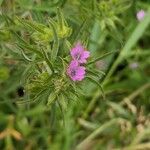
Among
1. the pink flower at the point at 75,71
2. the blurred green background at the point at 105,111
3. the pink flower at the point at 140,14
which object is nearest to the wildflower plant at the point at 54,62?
the pink flower at the point at 75,71

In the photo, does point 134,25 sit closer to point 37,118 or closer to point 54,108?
point 37,118

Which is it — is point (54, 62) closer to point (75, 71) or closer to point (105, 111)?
point (75, 71)

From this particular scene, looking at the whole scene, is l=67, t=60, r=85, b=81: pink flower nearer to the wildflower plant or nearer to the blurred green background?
the wildflower plant

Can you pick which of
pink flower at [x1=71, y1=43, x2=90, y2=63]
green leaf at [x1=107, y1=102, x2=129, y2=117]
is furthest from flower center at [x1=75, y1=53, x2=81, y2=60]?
green leaf at [x1=107, y1=102, x2=129, y2=117]

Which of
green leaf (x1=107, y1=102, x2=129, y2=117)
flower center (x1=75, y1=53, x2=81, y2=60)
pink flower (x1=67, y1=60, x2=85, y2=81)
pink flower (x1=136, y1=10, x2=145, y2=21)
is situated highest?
pink flower (x1=136, y1=10, x2=145, y2=21)

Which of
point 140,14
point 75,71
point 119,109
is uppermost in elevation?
point 140,14

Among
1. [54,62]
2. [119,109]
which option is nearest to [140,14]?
[119,109]

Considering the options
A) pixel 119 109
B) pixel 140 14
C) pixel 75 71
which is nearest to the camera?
pixel 75 71
